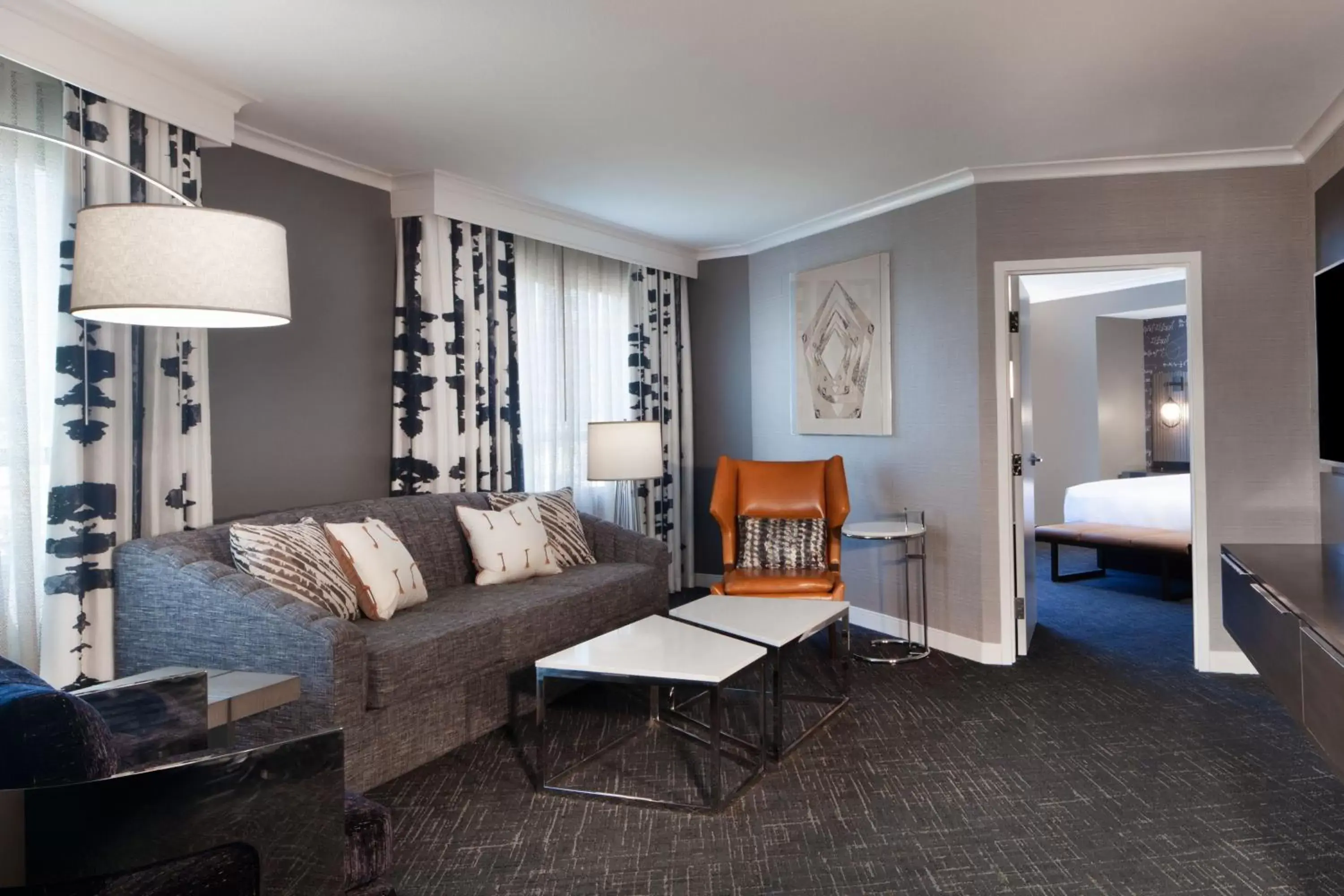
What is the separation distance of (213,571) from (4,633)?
0.63 m

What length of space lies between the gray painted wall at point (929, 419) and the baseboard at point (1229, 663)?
103cm

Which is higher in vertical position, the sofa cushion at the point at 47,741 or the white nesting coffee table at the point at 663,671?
the sofa cushion at the point at 47,741

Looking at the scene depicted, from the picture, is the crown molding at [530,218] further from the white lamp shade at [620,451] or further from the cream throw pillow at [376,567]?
the cream throw pillow at [376,567]

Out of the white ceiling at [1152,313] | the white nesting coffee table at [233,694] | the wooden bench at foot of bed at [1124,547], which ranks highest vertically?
the white ceiling at [1152,313]

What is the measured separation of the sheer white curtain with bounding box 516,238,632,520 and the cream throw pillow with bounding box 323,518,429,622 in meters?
1.38

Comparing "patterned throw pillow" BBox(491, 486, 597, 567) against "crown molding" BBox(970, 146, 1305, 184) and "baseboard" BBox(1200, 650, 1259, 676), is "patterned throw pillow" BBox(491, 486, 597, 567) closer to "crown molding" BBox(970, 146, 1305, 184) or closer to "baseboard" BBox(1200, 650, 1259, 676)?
"crown molding" BBox(970, 146, 1305, 184)

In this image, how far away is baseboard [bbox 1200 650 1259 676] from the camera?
378cm

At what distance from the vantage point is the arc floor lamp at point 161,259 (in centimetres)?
168

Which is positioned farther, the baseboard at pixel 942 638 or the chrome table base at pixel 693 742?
the baseboard at pixel 942 638

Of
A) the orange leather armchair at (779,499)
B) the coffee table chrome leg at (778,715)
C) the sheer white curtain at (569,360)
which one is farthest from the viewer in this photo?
the sheer white curtain at (569,360)

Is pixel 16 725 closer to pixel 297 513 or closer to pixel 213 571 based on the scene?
pixel 213 571

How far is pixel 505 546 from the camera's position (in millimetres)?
3795

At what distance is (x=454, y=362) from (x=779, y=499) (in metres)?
1.86

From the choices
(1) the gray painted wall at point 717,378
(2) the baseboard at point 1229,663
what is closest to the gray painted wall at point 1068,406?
(1) the gray painted wall at point 717,378
